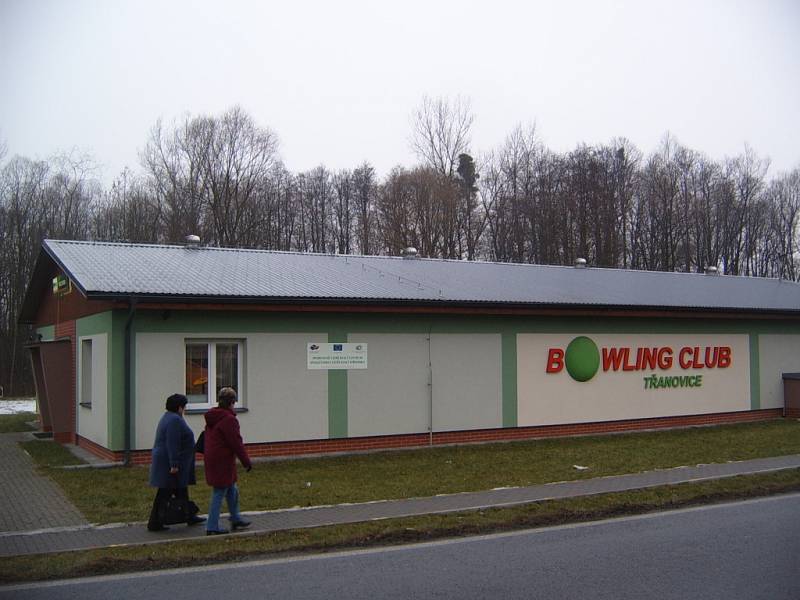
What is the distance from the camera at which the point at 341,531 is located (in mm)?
8867

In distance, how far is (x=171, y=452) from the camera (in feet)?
30.5

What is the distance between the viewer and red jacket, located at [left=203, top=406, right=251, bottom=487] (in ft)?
29.1

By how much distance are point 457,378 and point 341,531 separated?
27.8 feet

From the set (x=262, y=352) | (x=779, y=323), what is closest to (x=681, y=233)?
(x=779, y=323)

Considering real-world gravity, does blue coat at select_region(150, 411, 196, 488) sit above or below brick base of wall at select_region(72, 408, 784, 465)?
above

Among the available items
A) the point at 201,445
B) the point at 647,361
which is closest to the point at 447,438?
the point at 647,361

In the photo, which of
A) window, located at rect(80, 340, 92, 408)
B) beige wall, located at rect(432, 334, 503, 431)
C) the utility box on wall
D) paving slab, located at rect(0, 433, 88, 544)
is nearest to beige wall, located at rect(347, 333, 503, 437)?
beige wall, located at rect(432, 334, 503, 431)

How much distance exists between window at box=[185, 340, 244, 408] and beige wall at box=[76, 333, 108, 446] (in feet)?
4.93

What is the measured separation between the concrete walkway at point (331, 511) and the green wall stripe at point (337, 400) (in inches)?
167

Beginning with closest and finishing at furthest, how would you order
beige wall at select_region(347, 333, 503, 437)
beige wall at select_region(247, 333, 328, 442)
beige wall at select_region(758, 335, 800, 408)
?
beige wall at select_region(247, 333, 328, 442) → beige wall at select_region(347, 333, 503, 437) → beige wall at select_region(758, 335, 800, 408)

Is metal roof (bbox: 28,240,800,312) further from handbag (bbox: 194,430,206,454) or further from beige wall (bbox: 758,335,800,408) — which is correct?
handbag (bbox: 194,430,206,454)

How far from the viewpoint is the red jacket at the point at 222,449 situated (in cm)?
887

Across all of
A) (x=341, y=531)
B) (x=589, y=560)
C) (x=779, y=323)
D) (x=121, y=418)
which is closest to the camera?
(x=589, y=560)

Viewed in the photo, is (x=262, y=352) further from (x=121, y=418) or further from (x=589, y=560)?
(x=589, y=560)
